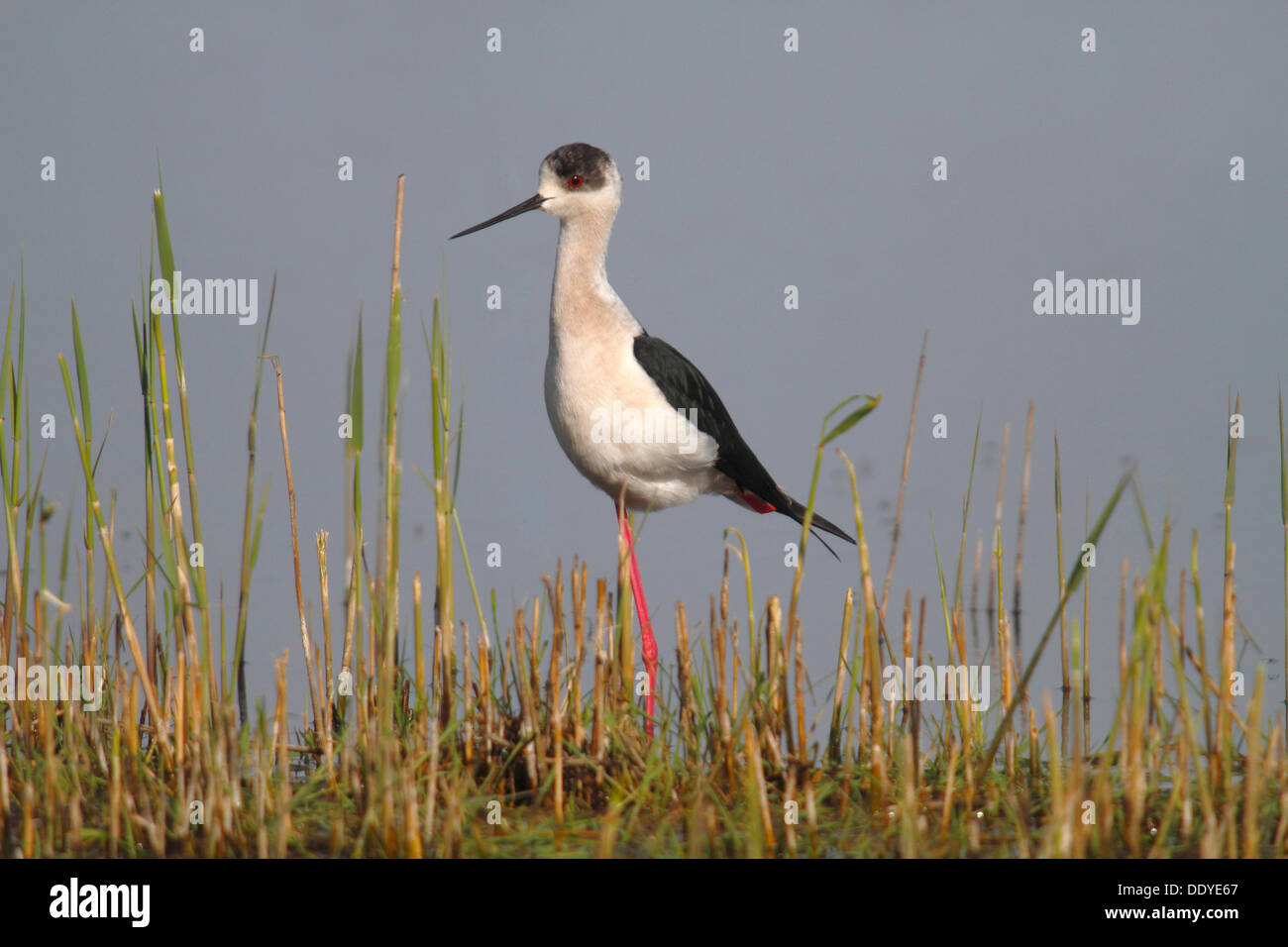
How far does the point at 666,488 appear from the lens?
16.7ft

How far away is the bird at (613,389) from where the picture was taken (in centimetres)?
478

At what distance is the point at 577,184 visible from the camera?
5.07 metres

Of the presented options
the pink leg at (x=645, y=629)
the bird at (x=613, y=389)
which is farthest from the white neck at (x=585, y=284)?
the pink leg at (x=645, y=629)

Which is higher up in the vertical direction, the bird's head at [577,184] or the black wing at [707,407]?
the bird's head at [577,184]

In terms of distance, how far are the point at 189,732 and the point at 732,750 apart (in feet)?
5.21

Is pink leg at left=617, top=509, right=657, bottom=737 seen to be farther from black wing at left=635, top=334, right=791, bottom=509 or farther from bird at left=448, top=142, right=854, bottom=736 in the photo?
black wing at left=635, top=334, right=791, bottom=509

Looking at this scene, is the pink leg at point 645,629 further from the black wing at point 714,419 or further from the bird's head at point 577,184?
the bird's head at point 577,184

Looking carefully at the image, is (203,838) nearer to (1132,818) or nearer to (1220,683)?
(1132,818)

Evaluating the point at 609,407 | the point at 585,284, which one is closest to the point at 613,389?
the point at 609,407

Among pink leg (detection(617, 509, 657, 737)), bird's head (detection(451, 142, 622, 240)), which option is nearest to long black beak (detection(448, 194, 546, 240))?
bird's head (detection(451, 142, 622, 240))

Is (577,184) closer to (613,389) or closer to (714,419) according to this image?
(613,389)

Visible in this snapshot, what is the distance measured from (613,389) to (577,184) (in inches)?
37.1

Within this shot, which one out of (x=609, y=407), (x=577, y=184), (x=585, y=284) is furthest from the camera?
(x=577, y=184)

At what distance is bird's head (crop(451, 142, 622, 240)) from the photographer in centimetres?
505
